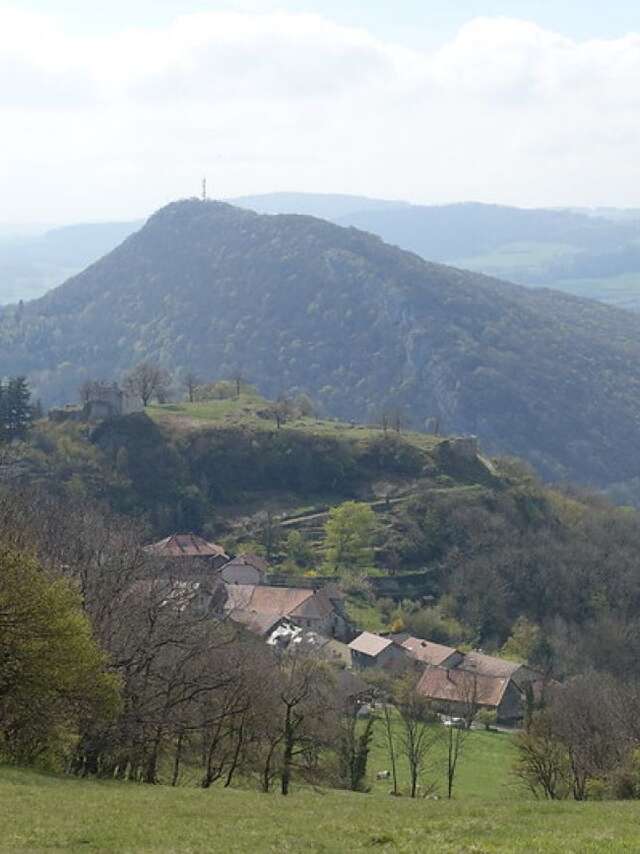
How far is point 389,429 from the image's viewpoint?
13425cm

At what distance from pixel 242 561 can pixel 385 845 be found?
236ft

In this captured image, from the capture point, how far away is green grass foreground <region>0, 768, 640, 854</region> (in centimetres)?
1672

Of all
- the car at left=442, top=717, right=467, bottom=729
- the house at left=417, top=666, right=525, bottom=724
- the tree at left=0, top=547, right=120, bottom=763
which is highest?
the tree at left=0, top=547, right=120, bottom=763

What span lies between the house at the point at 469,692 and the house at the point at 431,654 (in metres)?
4.22

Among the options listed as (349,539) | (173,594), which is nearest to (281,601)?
(349,539)

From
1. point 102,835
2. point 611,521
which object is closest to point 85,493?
point 611,521

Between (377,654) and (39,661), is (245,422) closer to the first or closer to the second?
(377,654)

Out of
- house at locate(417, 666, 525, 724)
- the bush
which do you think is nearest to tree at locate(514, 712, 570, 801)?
house at locate(417, 666, 525, 724)

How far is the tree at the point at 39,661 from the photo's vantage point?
82.3ft

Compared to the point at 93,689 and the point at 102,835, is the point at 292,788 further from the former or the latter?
the point at 102,835

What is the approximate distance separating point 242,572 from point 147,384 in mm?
50166

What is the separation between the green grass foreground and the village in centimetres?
2979

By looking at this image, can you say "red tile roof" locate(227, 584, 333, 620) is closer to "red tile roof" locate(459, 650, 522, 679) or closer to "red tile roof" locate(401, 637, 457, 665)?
"red tile roof" locate(401, 637, 457, 665)

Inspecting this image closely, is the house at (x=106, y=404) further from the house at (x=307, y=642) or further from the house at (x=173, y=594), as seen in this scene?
the house at (x=307, y=642)
